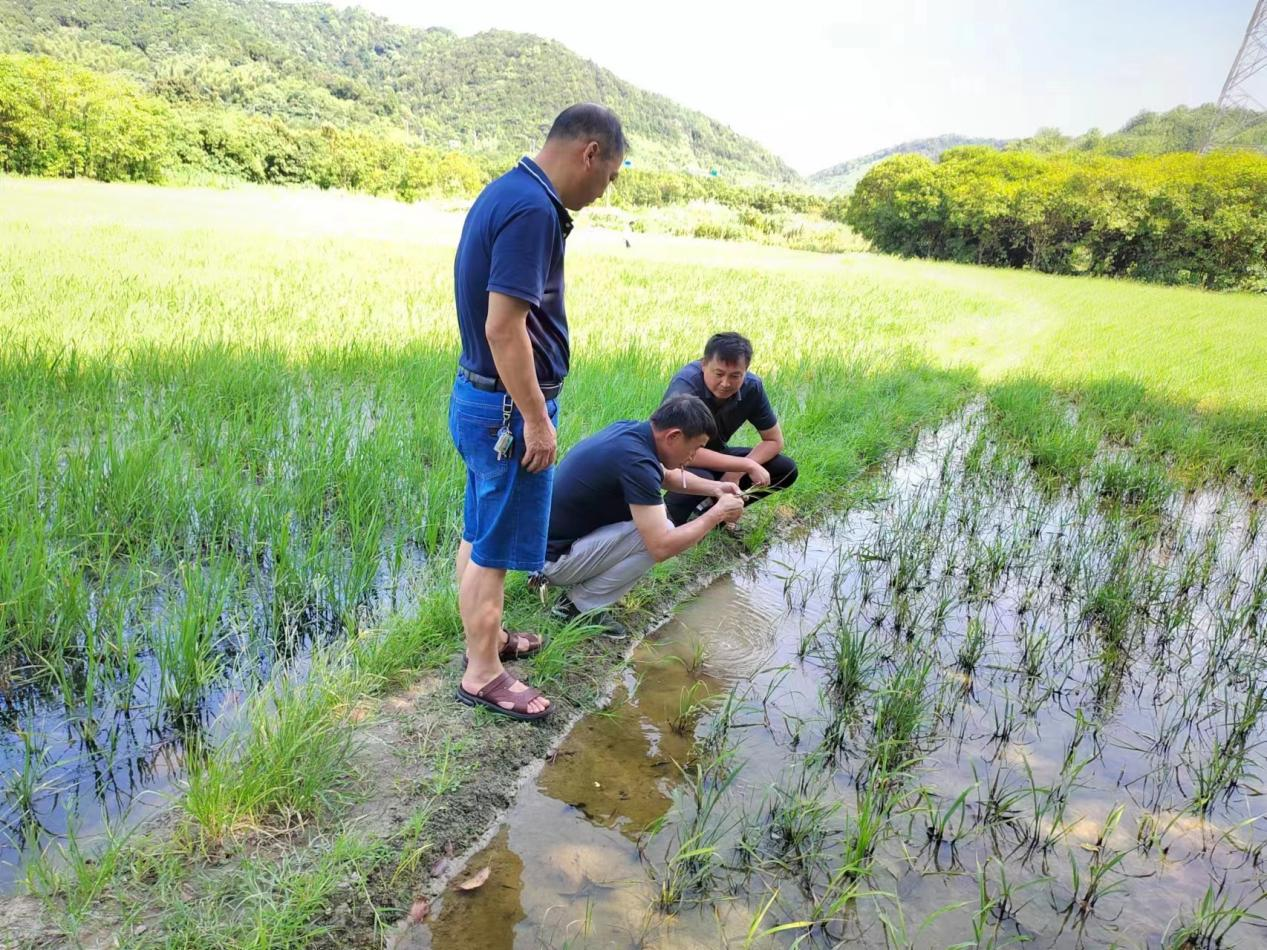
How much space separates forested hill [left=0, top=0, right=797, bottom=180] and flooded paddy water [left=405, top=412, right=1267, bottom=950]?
52.8 metres

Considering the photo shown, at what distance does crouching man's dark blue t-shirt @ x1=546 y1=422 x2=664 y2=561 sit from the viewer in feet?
9.09

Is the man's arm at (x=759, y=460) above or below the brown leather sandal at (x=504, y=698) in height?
Answer: above

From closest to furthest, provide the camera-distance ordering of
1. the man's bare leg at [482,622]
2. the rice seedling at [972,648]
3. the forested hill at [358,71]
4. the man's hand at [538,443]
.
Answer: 1. the man's hand at [538,443]
2. the man's bare leg at [482,622]
3. the rice seedling at [972,648]
4. the forested hill at [358,71]

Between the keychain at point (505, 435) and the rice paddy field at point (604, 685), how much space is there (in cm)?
86

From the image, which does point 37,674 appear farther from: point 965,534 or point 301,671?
point 965,534

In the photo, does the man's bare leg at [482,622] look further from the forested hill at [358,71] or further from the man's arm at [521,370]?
the forested hill at [358,71]

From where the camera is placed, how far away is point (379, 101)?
7394cm

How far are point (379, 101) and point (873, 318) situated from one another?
74.3 meters

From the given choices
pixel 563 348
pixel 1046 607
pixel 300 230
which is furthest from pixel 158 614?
pixel 300 230

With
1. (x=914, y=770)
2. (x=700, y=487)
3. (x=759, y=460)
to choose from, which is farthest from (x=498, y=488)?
(x=759, y=460)

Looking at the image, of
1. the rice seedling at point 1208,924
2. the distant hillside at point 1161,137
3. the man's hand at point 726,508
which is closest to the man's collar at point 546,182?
the man's hand at point 726,508

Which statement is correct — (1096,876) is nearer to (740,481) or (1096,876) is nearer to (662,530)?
(662,530)

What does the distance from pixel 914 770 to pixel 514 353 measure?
5.77 feet

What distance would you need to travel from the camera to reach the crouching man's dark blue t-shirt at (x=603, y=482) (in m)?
2.77
